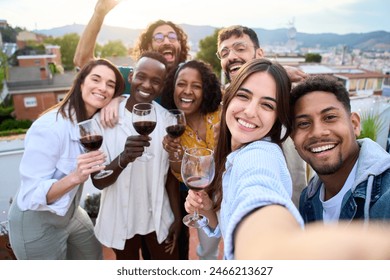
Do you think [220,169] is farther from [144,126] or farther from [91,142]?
[91,142]

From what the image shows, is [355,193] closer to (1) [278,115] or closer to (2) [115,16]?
(1) [278,115]

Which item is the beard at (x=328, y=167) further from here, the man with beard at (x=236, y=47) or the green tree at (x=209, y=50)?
the green tree at (x=209, y=50)

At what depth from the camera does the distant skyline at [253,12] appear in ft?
4.31

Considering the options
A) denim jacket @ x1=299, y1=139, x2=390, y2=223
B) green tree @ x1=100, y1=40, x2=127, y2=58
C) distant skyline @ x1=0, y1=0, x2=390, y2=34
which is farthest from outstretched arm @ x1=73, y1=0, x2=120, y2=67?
green tree @ x1=100, y1=40, x2=127, y2=58

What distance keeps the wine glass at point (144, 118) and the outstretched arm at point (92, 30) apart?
0.85m

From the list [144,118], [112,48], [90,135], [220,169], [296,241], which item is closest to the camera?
[296,241]

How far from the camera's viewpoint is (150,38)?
7.73ft

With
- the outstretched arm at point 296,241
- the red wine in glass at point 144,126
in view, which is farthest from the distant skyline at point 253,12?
the outstretched arm at point 296,241

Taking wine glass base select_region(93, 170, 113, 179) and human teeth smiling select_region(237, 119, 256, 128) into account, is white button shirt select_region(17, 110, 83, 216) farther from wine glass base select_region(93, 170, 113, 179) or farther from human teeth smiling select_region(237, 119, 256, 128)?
human teeth smiling select_region(237, 119, 256, 128)

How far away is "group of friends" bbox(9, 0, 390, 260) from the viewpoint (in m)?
0.66

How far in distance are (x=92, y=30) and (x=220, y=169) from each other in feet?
5.20

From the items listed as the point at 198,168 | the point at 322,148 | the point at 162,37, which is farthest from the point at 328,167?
the point at 162,37

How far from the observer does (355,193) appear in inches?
40.9

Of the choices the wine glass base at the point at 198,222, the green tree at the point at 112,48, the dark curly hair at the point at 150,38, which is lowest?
the wine glass base at the point at 198,222
